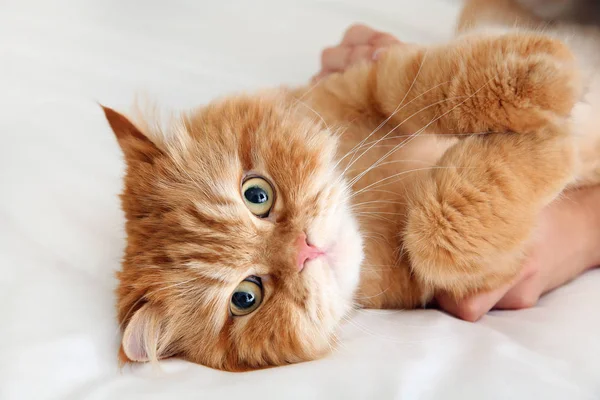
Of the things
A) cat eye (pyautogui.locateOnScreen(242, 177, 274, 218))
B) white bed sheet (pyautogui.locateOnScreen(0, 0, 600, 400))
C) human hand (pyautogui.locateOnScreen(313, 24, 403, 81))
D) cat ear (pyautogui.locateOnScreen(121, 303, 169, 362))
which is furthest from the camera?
human hand (pyautogui.locateOnScreen(313, 24, 403, 81))

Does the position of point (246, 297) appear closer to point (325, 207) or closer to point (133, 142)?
point (325, 207)

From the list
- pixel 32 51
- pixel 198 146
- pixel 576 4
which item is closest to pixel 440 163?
pixel 198 146

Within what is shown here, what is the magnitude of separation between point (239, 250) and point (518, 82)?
2.31 feet

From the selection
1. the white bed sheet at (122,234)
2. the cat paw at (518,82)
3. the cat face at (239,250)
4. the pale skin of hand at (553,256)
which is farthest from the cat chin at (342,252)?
the cat paw at (518,82)

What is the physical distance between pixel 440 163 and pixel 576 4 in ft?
2.54

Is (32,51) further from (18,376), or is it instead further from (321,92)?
(18,376)

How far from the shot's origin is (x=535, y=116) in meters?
1.03

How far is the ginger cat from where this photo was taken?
1.06 m

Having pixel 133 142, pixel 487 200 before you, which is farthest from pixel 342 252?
pixel 133 142

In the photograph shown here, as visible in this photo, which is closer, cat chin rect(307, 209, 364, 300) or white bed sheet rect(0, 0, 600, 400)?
white bed sheet rect(0, 0, 600, 400)

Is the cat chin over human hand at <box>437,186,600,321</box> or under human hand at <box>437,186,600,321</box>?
over

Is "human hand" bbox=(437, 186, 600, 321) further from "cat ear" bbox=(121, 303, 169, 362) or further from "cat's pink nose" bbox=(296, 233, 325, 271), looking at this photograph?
"cat ear" bbox=(121, 303, 169, 362)

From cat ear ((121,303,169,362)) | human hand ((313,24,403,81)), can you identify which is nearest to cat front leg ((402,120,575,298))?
cat ear ((121,303,169,362))

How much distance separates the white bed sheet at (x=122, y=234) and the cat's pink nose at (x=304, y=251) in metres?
0.21
